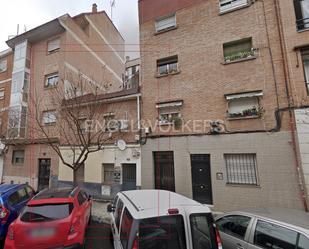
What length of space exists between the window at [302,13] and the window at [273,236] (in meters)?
8.67

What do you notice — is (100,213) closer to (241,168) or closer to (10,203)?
(10,203)

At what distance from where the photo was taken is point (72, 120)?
1185 centimetres

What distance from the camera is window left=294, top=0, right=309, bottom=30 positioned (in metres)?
8.23

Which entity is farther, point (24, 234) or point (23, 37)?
point (23, 37)

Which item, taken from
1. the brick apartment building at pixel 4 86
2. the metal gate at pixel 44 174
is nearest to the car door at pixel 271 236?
the metal gate at pixel 44 174

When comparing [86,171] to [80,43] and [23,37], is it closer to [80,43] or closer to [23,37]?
[80,43]

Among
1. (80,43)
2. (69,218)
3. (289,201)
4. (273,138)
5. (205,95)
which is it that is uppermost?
(80,43)

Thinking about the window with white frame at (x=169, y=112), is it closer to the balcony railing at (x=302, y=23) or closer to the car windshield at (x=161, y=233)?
the balcony railing at (x=302, y=23)

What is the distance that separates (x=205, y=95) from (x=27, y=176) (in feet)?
45.5

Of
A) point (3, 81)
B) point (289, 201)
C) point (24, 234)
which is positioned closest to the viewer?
point (24, 234)

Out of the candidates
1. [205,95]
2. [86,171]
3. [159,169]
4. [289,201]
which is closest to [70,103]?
[86,171]

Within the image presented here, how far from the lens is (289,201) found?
24.6ft

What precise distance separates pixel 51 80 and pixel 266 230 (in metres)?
16.3

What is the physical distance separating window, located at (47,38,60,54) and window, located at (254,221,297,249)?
56.1ft
